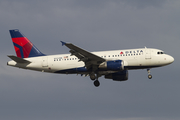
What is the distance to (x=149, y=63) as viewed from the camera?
42.1 metres

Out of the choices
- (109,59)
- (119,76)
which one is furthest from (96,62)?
(119,76)

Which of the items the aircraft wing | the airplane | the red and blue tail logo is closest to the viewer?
the aircraft wing

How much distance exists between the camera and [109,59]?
41.8 m

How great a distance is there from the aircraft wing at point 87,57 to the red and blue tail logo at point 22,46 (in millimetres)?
8587

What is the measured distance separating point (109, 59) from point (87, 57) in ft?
11.2

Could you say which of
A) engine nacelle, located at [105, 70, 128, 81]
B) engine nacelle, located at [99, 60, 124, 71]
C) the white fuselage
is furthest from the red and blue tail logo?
engine nacelle, located at [105, 70, 128, 81]

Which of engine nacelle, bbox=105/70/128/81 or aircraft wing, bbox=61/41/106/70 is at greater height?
aircraft wing, bbox=61/41/106/70

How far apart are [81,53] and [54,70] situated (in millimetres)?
6460

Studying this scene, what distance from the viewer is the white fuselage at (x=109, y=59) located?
138 feet

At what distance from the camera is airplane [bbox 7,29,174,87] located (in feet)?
134

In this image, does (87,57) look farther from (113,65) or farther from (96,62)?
(113,65)

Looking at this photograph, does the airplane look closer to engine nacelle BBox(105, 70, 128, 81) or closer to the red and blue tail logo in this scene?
engine nacelle BBox(105, 70, 128, 81)

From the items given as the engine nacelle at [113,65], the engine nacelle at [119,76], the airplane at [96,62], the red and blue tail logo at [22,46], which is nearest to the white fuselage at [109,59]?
the airplane at [96,62]

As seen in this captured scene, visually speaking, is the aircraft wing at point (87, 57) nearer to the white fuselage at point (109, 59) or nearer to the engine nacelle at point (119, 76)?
the white fuselage at point (109, 59)
